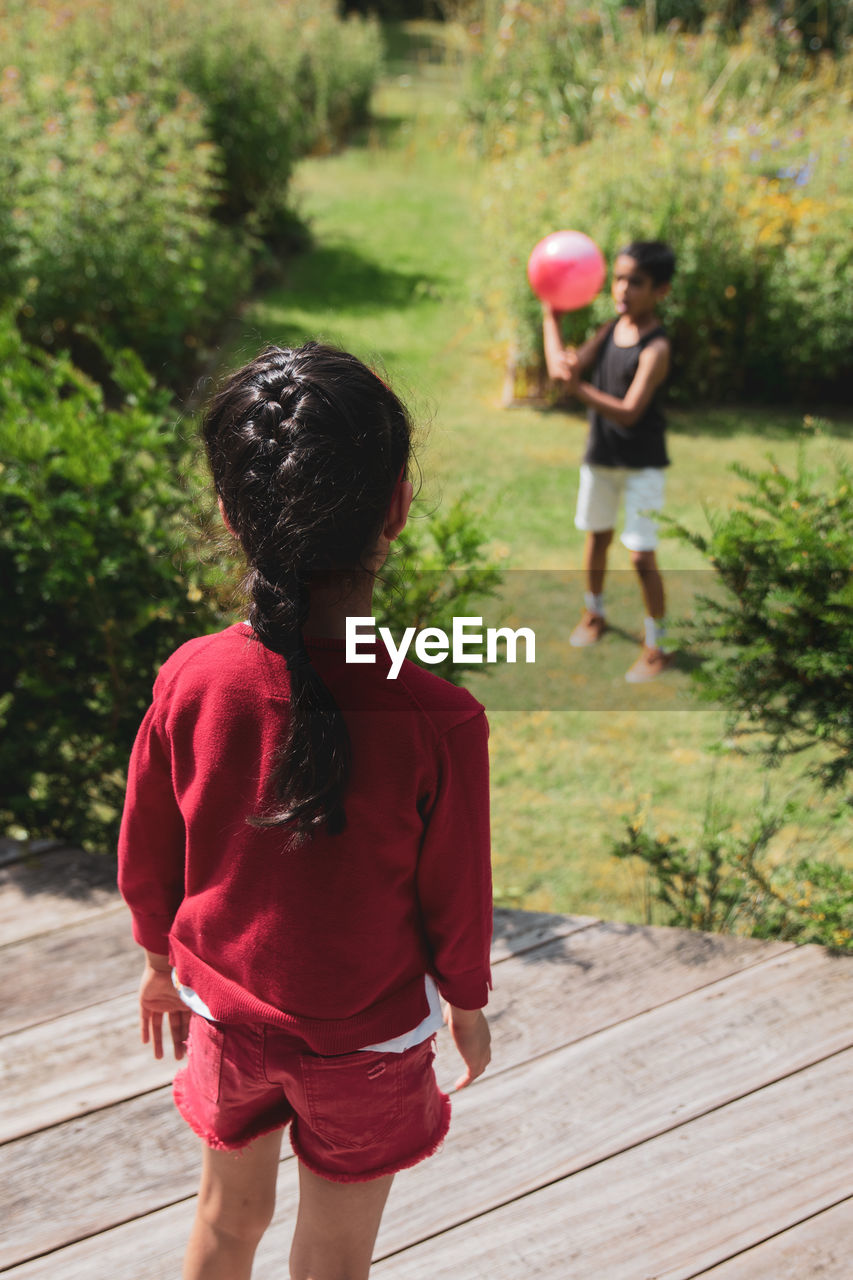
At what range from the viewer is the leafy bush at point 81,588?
2.89m

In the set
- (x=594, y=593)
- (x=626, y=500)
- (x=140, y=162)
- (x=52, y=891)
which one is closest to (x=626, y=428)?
(x=626, y=500)

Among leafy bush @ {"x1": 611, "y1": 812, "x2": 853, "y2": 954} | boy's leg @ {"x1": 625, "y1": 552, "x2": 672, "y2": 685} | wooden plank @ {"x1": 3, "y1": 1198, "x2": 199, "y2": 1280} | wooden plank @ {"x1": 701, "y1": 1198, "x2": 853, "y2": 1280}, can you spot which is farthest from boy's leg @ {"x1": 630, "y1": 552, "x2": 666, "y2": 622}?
wooden plank @ {"x1": 3, "y1": 1198, "x2": 199, "y2": 1280}

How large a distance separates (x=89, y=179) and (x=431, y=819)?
24.5 feet

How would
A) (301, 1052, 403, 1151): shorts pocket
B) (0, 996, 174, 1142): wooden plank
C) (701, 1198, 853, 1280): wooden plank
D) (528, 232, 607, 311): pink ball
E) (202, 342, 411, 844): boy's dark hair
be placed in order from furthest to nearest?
(528, 232, 607, 311): pink ball, (0, 996, 174, 1142): wooden plank, (701, 1198, 853, 1280): wooden plank, (301, 1052, 403, 1151): shorts pocket, (202, 342, 411, 844): boy's dark hair

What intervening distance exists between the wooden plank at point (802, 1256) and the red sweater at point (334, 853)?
A: 88cm

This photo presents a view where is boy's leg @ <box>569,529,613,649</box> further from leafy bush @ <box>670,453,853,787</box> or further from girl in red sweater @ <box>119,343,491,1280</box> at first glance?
girl in red sweater @ <box>119,343,491,1280</box>

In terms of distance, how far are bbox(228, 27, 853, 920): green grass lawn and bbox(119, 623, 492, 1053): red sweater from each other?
1.25 ft

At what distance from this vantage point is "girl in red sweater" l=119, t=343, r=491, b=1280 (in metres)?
1.19

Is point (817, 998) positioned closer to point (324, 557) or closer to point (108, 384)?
point (324, 557)

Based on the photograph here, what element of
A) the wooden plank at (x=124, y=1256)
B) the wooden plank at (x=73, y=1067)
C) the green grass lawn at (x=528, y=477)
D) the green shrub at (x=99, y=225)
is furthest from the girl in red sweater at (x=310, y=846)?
the green shrub at (x=99, y=225)

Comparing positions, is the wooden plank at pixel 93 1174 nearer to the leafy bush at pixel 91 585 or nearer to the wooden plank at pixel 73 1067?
the wooden plank at pixel 73 1067

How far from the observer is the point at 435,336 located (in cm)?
922

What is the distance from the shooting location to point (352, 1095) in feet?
4.53

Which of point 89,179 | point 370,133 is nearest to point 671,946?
point 89,179
